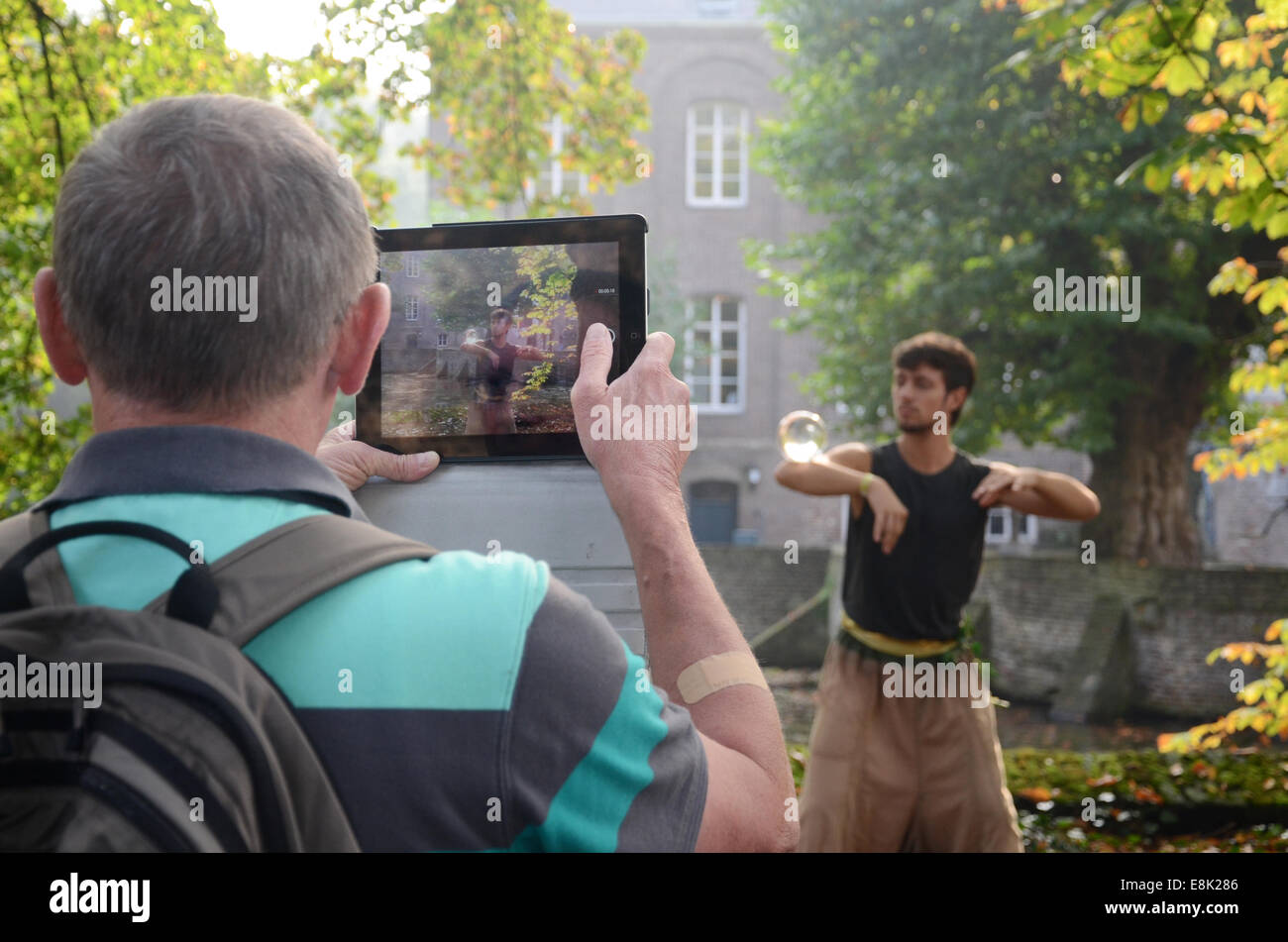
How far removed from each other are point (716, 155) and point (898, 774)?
25.7m

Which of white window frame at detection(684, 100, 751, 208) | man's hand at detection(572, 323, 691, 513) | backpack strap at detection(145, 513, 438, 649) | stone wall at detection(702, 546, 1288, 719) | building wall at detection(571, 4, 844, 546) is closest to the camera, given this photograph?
backpack strap at detection(145, 513, 438, 649)

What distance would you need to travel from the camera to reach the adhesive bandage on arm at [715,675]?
1.31 m

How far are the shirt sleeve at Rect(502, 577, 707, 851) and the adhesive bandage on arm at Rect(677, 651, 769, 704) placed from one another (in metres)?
0.17

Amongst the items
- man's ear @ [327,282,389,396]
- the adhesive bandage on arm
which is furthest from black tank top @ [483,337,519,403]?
the adhesive bandage on arm

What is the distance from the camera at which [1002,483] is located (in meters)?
4.55

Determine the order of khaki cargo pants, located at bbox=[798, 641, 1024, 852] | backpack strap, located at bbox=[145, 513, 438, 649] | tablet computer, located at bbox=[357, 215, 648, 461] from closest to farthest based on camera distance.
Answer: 1. backpack strap, located at bbox=[145, 513, 438, 649]
2. tablet computer, located at bbox=[357, 215, 648, 461]
3. khaki cargo pants, located at bbox=[798, 641, 1024, 852]

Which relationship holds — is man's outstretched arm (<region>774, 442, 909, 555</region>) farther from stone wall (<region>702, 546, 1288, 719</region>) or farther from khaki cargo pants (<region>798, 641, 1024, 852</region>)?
stone wall (<region>702, 546, 1288, 719</region>)

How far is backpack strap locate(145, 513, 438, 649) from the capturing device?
3.22ft

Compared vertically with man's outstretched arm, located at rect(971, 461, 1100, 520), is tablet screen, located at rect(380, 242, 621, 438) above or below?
above

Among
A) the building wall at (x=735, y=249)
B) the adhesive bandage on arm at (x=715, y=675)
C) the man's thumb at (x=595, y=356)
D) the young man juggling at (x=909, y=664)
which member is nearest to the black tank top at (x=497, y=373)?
the man's thumb at (x=595, y=356)

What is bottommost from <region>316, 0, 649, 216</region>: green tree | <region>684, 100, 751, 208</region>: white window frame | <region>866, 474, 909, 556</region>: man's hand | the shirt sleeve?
the shirt sleeve

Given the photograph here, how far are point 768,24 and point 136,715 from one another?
15556mm

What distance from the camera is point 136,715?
932mm
